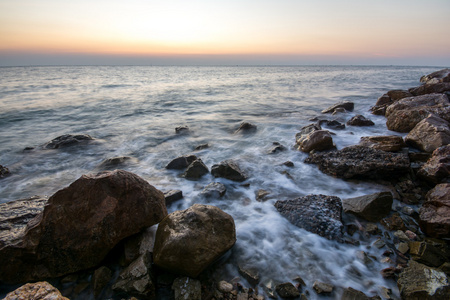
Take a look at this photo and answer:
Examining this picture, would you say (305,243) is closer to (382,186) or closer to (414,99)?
(382,186)

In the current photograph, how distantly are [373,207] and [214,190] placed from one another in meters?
2.53

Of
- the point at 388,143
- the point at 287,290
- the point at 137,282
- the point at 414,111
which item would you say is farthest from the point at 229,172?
the point at 414,111

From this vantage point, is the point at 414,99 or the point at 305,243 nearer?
the point at 305,243

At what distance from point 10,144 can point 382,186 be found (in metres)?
10.7

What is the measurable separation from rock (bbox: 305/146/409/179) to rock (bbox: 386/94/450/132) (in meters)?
3.15

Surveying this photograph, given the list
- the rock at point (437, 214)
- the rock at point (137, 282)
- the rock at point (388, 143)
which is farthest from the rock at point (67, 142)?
the rock at point (437, 214)

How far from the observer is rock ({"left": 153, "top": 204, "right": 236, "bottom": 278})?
251 cm

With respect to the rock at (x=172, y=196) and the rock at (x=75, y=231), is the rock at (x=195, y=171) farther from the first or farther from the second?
the rock at (x=75, y=231)

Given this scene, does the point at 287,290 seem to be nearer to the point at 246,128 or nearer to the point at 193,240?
the point at 193,240

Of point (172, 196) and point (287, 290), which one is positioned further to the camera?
point (172, 196)

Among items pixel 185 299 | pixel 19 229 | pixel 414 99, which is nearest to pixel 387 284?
pixel 185 299

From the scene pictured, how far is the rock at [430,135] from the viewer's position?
501cm

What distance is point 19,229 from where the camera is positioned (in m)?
2.90

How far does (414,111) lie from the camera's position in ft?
23.0
